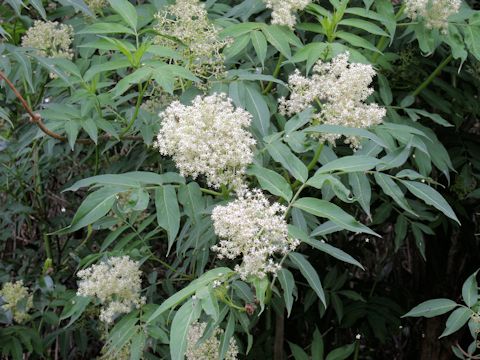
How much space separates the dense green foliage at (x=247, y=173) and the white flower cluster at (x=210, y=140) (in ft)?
0.10

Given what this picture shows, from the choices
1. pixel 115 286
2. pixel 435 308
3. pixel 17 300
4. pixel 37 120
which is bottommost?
pixel 17 300

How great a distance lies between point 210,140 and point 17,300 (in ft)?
5.61

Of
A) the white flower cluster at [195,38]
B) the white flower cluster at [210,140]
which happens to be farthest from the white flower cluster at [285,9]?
the white flower cluster at [210,140]

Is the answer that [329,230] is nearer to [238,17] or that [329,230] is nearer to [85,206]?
[85,206]

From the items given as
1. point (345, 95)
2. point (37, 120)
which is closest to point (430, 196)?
point (345, 95)

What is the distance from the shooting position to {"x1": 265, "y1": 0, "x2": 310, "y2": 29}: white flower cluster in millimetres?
2690

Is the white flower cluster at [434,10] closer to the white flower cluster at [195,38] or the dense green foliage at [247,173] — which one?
the dense green foliage at [247,173]

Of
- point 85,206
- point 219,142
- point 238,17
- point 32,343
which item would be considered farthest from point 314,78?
point 32,343

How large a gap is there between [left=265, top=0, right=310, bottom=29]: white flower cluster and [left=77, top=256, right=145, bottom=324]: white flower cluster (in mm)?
1048

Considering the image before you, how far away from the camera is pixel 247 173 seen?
2.22 metres

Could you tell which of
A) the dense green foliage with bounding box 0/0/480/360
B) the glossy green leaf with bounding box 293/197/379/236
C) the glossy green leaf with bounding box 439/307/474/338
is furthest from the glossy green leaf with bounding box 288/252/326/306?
the glossy green leaf with bounding box 439/307/474/338

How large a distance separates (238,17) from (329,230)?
1494mm

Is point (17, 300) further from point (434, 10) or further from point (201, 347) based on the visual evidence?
point (434, 10)

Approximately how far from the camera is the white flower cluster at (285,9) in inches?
106
